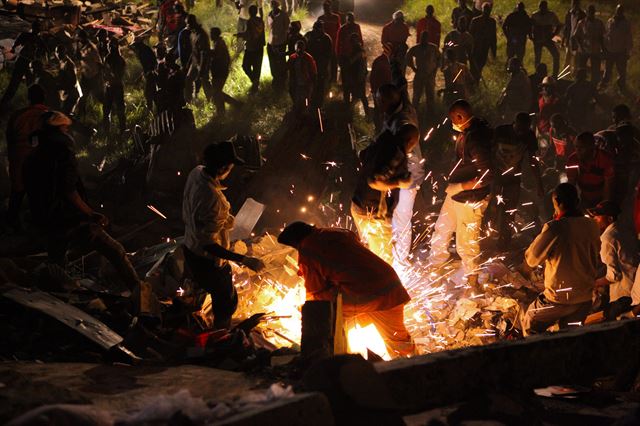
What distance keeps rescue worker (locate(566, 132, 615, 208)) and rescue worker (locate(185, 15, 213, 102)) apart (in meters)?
9.44

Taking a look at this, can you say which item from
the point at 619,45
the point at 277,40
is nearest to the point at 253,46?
the point at 277,40

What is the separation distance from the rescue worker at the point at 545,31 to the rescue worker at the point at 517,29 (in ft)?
0.62

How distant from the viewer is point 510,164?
9.81m

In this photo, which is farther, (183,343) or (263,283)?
(263,283)

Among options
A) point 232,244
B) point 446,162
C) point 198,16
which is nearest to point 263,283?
point 232,244

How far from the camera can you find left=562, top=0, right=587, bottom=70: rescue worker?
16500 millimetres

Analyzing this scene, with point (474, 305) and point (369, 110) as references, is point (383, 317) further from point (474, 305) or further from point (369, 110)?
point (369, 110)

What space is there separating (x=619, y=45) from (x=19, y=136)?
12125mm

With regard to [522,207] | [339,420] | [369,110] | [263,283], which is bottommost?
[339,420]

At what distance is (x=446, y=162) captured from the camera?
1447cm

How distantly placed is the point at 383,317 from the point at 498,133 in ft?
13.7

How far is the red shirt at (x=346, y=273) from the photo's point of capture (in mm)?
6148

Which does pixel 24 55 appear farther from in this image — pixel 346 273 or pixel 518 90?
pixel 346 273

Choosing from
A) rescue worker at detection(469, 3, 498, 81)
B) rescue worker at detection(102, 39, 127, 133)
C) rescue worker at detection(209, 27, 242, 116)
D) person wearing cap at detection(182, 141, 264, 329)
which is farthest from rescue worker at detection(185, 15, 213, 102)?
person wearing cap at detection(182, 141, 264, 329)
